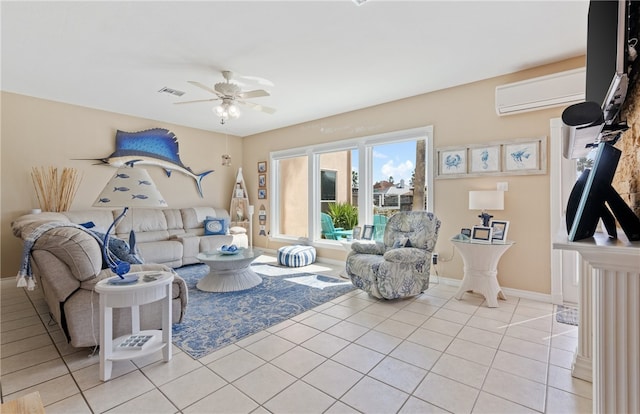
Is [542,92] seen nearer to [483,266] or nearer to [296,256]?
[483,266]

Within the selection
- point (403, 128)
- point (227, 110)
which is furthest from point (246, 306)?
point (403, 128)

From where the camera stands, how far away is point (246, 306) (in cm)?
311

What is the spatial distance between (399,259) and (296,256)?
217cm

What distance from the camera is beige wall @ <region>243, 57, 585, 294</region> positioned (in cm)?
324

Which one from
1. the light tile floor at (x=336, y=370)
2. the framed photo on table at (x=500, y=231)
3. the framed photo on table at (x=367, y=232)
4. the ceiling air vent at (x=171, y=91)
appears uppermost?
the ceiling air vent at (x=171, y=91)

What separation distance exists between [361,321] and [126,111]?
4.93 m

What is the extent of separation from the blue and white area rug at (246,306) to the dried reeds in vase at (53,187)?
79.8 inches

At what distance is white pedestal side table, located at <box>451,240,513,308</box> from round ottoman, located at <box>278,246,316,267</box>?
8.27 feet

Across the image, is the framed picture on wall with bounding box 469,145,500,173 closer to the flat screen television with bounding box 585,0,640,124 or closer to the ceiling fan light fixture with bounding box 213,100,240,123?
the flat screen television with bounding box 585,0,640,124

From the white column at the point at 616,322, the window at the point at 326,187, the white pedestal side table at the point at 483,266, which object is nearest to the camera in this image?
the white column at the point at 616,322

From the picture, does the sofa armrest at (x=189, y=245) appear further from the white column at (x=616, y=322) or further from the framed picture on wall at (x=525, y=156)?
the white column at (x=616, y=322)

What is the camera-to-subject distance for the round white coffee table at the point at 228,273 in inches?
140

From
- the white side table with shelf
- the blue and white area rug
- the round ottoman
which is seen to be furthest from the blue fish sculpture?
the white side table with shelf

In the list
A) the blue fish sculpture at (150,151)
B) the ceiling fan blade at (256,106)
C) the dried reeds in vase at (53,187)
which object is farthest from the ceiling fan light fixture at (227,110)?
the dried reeds in vase at (53,187)
